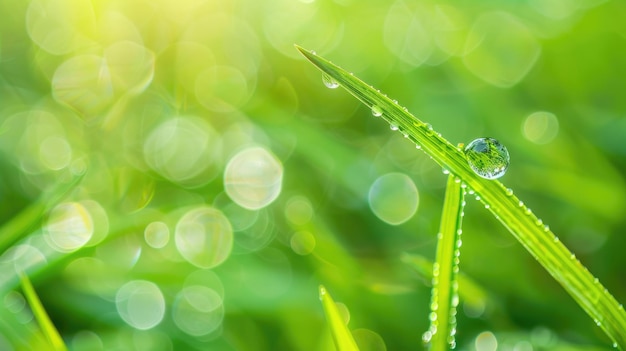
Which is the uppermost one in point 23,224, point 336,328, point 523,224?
point 523,224

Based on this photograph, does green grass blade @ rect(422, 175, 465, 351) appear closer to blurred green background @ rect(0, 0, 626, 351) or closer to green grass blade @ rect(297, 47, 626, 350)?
green grass blade @ rect(297, 47, 626, 350)

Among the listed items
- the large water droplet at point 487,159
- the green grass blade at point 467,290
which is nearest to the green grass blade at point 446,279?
the large water droplet at point 487,159

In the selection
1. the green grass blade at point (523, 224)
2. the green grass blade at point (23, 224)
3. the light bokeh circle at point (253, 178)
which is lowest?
the green grass blade at point (23, 224)

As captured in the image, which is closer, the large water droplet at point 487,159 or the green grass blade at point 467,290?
the large water droplet at point 487,159

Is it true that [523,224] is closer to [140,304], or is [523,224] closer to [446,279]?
[446,279]

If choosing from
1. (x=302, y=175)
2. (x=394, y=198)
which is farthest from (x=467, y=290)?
(x=302, y=175)

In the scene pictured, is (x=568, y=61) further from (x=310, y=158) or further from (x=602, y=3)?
(x=310, y=158)

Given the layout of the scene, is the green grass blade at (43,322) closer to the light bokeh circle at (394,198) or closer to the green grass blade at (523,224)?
the green grass blade at (523,224)

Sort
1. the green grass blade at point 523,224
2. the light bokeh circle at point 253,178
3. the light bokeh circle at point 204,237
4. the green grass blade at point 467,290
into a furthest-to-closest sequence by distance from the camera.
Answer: the light bokeh circle at point 253,178 < the light bokeh circle at point 204,237 < the green grass blade at point 467,290 < the green grass blade at point 523,224

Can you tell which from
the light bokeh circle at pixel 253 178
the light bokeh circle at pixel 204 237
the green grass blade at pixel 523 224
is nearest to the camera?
the green grass blade at pixel 523 224
